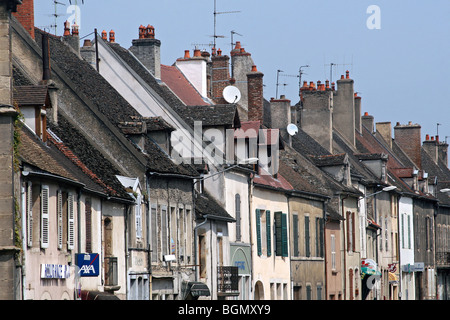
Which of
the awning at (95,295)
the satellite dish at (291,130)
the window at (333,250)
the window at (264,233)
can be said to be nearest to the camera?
the awning at (95,295)

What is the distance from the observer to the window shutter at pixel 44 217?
2645cm

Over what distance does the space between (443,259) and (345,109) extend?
16019mm

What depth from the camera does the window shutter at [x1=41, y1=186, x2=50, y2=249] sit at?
26.5m

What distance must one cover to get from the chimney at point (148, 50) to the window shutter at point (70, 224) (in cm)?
1798

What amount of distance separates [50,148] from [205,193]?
544 inches

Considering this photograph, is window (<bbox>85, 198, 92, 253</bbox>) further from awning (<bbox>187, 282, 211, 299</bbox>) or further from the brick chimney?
the brick chimney

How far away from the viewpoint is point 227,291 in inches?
1657

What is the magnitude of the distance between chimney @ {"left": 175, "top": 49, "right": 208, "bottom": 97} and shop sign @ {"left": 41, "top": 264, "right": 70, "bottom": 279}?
76.3 ft

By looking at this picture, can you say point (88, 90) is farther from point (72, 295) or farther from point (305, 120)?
point (305, 120)

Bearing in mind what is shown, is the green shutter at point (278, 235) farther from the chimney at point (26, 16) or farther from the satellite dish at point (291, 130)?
the chimney at point (26, 16)

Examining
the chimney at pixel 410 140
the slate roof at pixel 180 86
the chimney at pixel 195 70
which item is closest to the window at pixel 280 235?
the slate roof at pixel 180 86

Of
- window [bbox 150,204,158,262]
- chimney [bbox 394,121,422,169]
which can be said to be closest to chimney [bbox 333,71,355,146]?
chimney [bbox 394,121,422,169]

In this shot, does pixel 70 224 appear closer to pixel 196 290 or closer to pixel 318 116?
pixel 196 290
